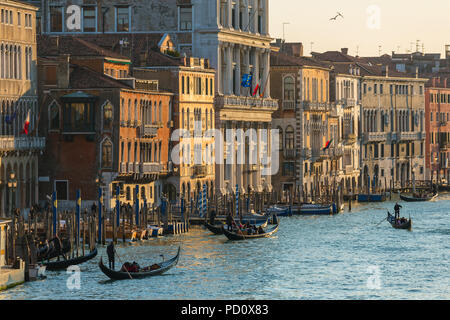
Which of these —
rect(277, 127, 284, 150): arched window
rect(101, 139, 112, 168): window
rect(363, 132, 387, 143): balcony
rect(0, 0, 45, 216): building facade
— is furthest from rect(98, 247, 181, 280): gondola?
rect(363, 132, 387, 143): balcony

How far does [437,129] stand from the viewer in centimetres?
12000

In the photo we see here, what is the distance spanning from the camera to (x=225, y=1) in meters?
85.6

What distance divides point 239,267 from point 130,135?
15.5 meters

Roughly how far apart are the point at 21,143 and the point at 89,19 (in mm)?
18308

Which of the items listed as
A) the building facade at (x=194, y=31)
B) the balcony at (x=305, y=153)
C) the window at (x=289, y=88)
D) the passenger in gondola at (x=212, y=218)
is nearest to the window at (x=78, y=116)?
the passenger in gondola at (x=212, y=218)

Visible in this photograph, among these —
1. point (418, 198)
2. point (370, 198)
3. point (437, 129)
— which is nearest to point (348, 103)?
point (370, 198)

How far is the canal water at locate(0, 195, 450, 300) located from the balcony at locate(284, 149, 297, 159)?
18.2 metres

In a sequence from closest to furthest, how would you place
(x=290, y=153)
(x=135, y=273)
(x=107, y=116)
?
1. (x=135, y=273)
2. (x=107, y=116)
3. (x=290, y=153)

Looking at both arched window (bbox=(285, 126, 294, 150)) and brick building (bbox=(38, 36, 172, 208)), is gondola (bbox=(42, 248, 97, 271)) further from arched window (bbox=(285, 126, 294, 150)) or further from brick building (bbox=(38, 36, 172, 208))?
arched window (bbox=(285, 126, 294, 150))

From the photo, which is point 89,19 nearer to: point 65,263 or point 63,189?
point 63,189

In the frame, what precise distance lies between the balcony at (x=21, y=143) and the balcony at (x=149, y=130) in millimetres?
5103

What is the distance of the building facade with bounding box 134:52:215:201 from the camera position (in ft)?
251

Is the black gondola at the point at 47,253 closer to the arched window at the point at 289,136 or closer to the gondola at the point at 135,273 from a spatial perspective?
the gondola at the point at 135,273
